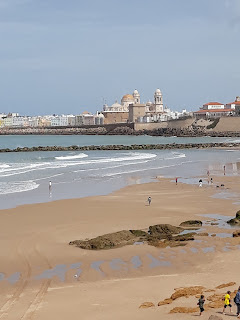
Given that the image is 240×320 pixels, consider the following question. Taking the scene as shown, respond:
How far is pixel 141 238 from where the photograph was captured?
15359 mm

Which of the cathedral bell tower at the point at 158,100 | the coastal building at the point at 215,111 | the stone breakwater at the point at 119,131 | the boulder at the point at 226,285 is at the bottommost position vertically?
the stone breakwater at the point at 119,131

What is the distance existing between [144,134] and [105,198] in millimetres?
112680

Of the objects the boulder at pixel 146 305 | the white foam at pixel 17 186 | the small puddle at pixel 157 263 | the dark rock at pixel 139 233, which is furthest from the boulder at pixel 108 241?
the white foam at pixel 17 186

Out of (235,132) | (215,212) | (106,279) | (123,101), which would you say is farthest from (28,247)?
(123,101)

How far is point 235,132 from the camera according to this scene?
11656 centimetres

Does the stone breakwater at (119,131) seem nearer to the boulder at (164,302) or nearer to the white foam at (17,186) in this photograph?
the white foam at (17,186)

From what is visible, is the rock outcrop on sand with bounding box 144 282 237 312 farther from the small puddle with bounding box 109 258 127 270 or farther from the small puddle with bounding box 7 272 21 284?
the small puddle with bounding box 7 272 21 284

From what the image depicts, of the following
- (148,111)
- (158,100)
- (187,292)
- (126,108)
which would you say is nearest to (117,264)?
(187,292)

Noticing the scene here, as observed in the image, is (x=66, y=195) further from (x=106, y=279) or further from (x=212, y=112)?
(x=212, y=112)

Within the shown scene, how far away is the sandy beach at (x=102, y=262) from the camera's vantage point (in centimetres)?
991

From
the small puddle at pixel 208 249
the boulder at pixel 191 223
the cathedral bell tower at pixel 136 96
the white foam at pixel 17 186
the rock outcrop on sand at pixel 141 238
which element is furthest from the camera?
the cathedral bell tower at pixel 136 96

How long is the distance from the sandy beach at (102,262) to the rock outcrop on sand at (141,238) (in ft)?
0.98

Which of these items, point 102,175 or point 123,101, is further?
point 123,101

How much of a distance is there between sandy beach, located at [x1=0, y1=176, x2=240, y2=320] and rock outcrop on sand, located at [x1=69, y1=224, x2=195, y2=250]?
30cm
